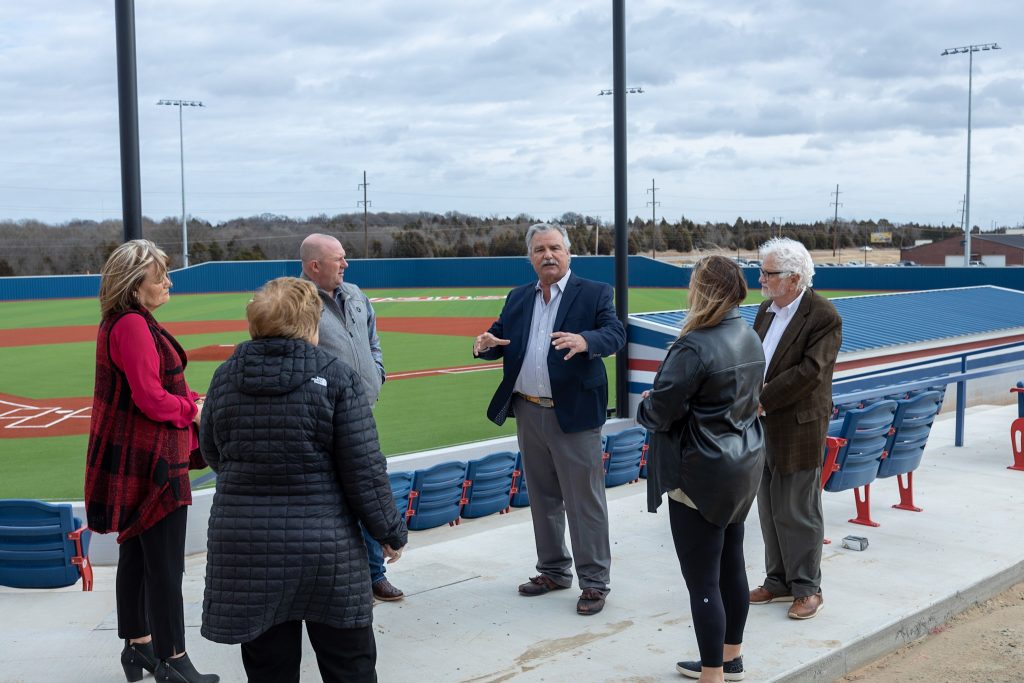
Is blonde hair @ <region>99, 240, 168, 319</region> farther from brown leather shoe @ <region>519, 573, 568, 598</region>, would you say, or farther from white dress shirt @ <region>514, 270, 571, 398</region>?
brown leather shoe @ <region>519, 573, 568, 598</region>

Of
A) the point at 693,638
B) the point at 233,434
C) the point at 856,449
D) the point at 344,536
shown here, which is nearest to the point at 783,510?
the point at 693,638

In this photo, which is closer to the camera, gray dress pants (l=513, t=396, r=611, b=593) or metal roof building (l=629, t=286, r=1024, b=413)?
gray dress pants (l=513, t=396, r=611, b=593)

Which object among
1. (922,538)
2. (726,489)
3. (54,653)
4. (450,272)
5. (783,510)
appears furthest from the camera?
(450,272)

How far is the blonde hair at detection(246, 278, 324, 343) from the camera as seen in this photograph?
3104mm

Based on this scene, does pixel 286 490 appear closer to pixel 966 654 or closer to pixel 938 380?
pixel 966 654

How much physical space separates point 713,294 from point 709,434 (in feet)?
1.76

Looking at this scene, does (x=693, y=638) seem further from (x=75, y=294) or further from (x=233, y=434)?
(x=75, y=294)

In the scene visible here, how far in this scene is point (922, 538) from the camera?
6.33m

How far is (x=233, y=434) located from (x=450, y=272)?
5194 centimetres

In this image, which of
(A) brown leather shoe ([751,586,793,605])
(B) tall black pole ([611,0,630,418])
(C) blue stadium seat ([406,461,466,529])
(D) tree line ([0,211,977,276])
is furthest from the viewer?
(D) tree line ([0,211,977,276])

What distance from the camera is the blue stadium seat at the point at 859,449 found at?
626cm

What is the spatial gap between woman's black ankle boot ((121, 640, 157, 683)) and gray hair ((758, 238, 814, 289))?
10.7 ft

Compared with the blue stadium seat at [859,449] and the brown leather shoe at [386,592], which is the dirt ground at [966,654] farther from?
the brown leather shoe at [386,592]

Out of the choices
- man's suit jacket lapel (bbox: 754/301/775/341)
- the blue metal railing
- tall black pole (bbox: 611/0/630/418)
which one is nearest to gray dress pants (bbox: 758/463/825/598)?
man's suit jacket lapel (bbox: 754/301/775/341)
